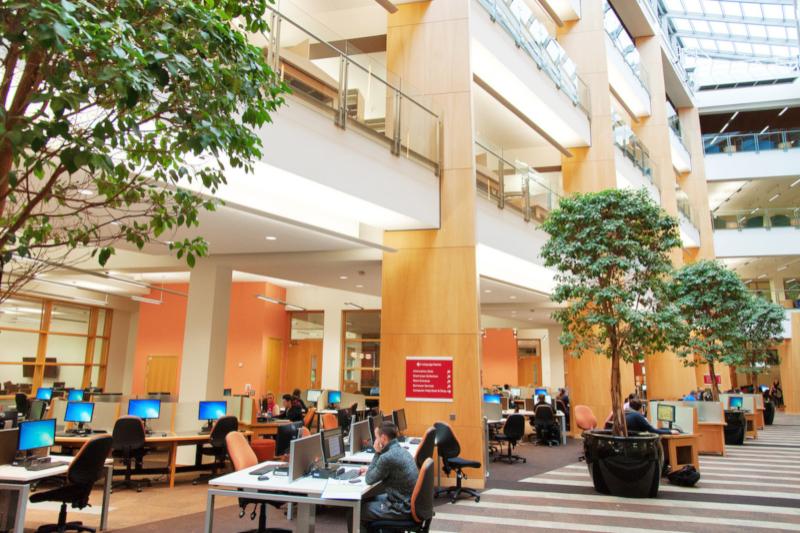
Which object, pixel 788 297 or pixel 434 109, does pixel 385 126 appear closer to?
pixel 434 109

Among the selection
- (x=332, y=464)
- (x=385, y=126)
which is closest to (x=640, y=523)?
(x=332, y=464)

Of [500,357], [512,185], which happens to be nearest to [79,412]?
[512,185]

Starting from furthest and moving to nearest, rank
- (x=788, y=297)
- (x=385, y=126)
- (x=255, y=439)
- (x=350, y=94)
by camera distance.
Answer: (x=788, y=297) → (x=255, y=439) → (x=385, y=126) → (x=350, y=94)

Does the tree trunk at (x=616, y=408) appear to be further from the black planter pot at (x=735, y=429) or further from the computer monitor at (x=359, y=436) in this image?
the black planter pot at (x=735, y=429)

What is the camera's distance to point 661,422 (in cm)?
1066

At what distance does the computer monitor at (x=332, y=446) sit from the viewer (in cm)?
558

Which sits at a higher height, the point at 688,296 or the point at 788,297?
the point at 788,297

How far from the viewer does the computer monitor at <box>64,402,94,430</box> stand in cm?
864

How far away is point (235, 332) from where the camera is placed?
738 inches

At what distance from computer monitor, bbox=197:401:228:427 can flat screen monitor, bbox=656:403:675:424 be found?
7.70 meters

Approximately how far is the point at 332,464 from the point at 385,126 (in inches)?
186

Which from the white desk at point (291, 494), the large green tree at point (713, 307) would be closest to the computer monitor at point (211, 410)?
the white desk at point (291, 494)

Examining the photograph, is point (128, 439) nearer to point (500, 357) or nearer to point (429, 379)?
point (429, 379)

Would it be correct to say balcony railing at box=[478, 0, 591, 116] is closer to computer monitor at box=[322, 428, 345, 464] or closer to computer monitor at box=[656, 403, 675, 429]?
computer monitor at box=[656, 403, 675, 429]
